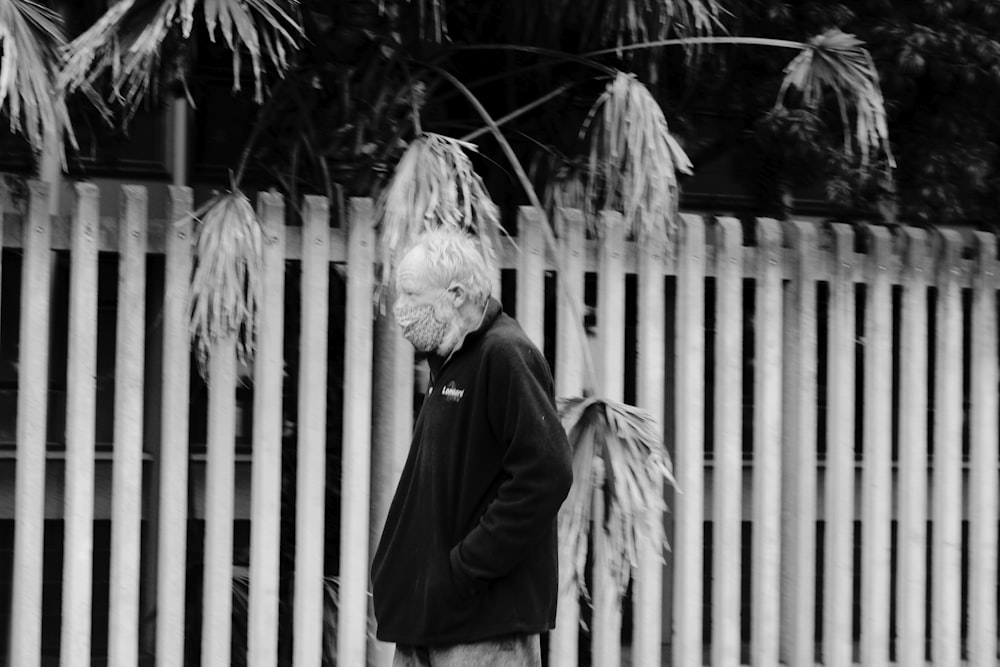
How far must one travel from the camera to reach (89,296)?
3.96m

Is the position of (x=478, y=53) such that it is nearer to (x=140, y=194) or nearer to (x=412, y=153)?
(x=412, y=153)

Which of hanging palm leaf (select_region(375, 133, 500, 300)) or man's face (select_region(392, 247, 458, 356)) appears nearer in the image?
man's face (select_region(392, 247, 458, 356))

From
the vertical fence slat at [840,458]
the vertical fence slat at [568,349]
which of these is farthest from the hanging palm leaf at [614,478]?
the vertical fence slat at [840,458]

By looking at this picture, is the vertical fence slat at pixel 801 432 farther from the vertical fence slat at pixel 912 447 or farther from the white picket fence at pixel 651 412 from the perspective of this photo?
the vertical fence slat at pixel 912 447

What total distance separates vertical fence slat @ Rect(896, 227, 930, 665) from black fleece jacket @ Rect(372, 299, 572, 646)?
2311 mm

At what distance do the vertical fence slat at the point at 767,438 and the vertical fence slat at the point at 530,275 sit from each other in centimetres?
86

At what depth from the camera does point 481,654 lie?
2.89 metres

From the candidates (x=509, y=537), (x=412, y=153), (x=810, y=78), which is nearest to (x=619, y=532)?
(x=509, y=537)

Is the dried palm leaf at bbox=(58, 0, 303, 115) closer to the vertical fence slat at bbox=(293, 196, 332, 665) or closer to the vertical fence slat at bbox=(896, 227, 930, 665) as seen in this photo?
the vertical fence slat at bbox=(293, 196, 332, 665)

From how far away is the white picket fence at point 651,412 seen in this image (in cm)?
399

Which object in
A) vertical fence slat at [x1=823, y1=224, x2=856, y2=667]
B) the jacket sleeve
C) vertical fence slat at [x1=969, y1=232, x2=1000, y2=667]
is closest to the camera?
the jacket sleeve

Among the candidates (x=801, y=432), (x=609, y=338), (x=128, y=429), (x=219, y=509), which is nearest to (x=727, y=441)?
(x=801, y=432)

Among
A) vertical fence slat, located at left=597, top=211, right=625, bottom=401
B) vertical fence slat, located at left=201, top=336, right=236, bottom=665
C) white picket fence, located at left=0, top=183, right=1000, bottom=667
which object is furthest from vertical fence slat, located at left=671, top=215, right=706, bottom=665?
vertical fence slat, located at left=201, top=336, right=236, bottom=665

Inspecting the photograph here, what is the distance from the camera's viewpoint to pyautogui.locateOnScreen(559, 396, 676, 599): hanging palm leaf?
3738mm
